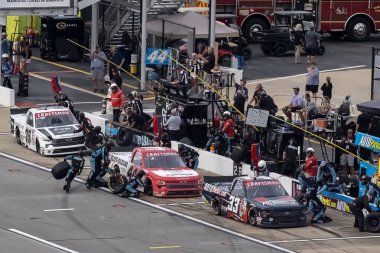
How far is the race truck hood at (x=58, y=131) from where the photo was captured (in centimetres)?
4346

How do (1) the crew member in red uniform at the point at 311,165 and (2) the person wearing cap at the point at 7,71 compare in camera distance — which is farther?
(2) the person wearing cap at the point at 7,71

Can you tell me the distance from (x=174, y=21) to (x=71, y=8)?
19.5ft

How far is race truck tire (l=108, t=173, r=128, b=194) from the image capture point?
38.2 meters

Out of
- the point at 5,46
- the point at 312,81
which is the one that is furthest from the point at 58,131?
the point at 5,46

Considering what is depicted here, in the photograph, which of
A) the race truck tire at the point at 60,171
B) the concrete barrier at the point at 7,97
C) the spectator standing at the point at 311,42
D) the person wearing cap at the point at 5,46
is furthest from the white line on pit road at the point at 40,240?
the spectator standing at the point at 311,42

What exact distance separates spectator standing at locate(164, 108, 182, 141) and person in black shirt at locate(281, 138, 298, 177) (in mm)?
5504

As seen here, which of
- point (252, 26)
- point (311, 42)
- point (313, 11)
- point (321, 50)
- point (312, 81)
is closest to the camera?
point (312, 81)

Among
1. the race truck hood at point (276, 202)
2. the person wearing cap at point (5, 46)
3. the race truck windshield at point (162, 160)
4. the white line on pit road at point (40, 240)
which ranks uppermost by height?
the person wearing cap at point (5, 46)

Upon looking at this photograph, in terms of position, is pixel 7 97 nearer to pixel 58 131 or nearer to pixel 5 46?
pixel 5 46

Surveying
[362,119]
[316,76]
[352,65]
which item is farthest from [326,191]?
[352,65]

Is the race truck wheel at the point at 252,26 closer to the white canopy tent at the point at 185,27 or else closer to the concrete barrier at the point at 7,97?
the white canopy tent at the point at 185,27

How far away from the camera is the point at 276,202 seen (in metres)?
35.1

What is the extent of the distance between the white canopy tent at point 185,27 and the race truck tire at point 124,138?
1194 cm

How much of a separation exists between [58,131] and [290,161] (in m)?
8.37
